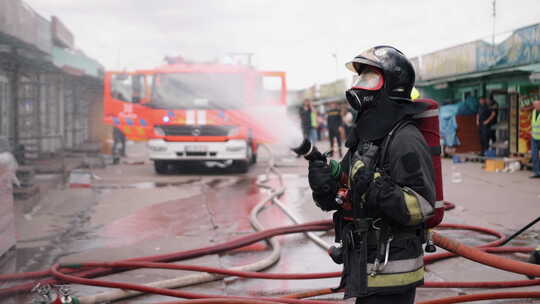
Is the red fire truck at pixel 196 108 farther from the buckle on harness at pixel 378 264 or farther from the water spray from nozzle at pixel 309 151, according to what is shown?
the buckle on harness at pixel 378 264

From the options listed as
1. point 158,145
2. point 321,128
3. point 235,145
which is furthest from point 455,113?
point 321,128

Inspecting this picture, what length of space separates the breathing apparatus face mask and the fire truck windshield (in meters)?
11.4

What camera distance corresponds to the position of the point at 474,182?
41.7ft

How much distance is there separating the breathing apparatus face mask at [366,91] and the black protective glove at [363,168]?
20cm

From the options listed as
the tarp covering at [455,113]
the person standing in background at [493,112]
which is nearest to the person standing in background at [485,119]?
the person standing in background at [493,112]

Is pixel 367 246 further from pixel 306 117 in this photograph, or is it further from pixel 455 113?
pixel 306 117

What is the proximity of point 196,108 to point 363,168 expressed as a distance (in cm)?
1196

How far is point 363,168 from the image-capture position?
260cm

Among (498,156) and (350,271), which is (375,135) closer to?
(350,271)

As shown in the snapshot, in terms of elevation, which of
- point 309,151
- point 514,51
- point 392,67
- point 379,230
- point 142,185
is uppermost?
point 514,51

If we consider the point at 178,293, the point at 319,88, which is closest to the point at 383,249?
the point at 178,293

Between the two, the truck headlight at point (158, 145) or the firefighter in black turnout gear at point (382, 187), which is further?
the truck headlight at point (158, 145)

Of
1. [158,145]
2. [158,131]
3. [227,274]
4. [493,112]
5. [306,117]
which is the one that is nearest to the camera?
[227,274]

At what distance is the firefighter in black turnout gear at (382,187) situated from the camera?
→ 2.54m
